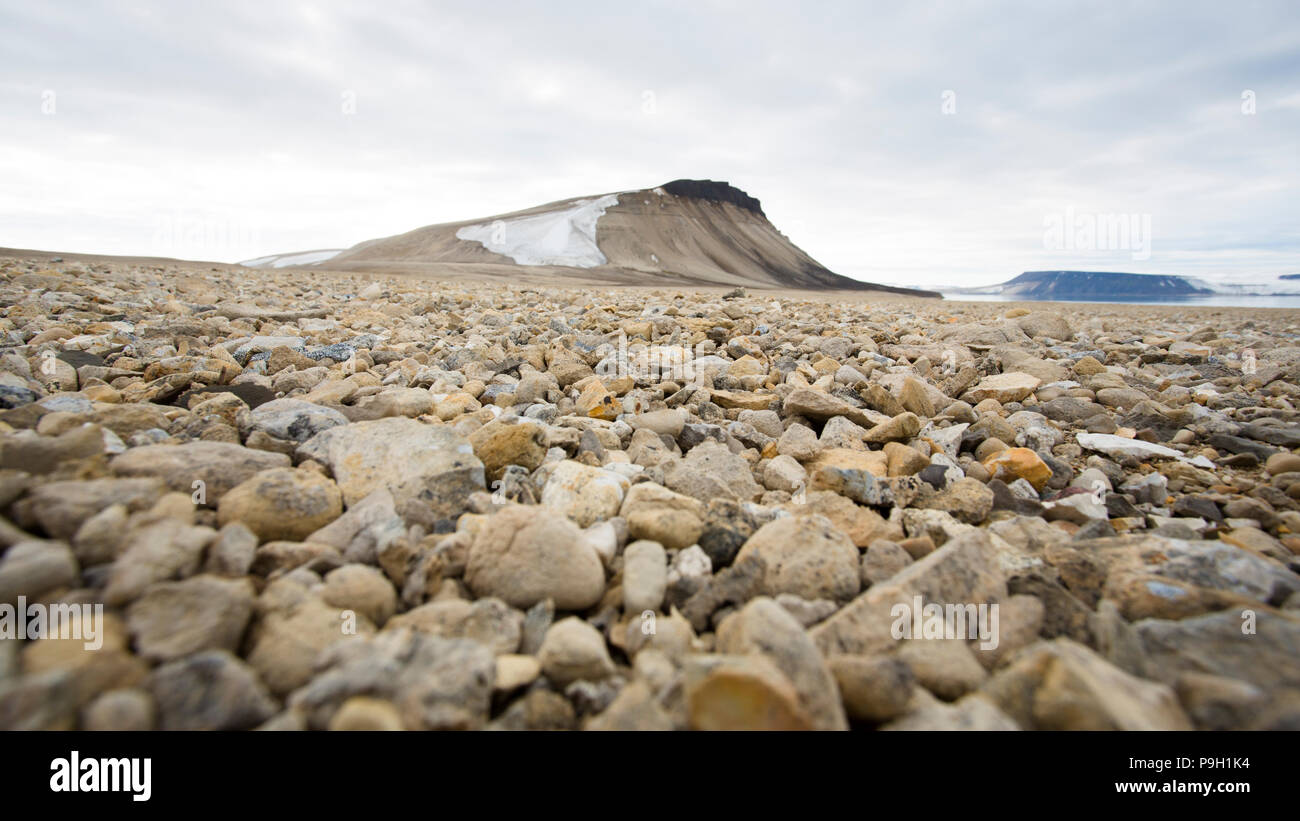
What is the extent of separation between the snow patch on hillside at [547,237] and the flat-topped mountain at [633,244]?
0.10m

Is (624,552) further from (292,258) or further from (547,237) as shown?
(292,258)

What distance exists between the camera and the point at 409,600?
1380 mm

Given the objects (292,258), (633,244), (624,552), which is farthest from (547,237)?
(624,552)

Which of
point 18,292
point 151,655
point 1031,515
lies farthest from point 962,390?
point 18,292

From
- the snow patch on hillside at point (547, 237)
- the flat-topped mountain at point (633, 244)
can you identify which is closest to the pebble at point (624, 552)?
the flat-topped mountain at point (633, 244)

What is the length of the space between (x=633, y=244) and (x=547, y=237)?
8439 millimetres

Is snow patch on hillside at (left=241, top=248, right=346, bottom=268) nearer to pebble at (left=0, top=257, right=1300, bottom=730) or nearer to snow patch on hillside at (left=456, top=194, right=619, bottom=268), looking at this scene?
snow patch on hillside at (left=456, top=194, right=619, bottom=268)

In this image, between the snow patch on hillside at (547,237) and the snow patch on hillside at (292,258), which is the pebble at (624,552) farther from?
the snow patch on hillside at (292,258)

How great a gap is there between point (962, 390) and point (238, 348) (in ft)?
15.2

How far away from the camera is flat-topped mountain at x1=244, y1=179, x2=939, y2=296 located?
162 ft

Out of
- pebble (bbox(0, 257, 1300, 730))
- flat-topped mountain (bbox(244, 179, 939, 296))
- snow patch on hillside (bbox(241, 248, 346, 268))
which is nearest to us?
pebble (bbox(0, 257, 1300, 730))

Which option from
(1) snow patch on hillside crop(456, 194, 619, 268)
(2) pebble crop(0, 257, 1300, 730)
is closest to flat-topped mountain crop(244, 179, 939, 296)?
(1) snow patch on hillside crop(456, 194, 619, 268)

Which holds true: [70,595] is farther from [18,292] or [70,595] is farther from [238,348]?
[18,292]

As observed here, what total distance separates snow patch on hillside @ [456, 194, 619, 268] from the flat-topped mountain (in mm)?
98
